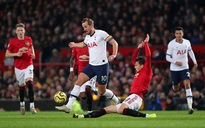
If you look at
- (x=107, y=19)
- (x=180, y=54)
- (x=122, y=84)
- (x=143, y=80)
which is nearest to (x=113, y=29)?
(x=107, y=19)

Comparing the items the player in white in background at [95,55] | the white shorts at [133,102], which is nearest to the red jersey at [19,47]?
the player in white in background at [95,55]

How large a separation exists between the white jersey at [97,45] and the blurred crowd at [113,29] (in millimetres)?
6387

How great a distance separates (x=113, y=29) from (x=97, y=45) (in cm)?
1187

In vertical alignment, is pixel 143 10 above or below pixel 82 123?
above

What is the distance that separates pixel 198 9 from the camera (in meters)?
27.5

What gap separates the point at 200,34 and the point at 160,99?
356 centimetres

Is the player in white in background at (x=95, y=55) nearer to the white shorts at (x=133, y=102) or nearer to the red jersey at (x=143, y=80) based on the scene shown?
the red jersey at (x=143, y=80)

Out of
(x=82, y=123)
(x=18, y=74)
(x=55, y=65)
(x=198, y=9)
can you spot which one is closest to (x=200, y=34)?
(x=198, y=9)

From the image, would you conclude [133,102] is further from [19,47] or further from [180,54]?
[19,47]

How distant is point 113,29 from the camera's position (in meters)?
28.0

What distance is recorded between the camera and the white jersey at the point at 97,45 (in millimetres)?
16188

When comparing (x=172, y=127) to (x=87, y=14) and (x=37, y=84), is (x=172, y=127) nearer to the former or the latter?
(x=37, y=84)

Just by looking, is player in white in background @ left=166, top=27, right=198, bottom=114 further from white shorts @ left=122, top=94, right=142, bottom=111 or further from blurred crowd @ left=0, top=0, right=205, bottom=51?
blurred crowd @ left=0, top=0, right=205, bottom=51

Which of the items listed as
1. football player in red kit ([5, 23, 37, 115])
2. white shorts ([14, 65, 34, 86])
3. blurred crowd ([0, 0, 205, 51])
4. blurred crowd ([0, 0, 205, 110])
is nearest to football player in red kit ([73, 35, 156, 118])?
football player in red kit ([5, 23, 37, 115])
